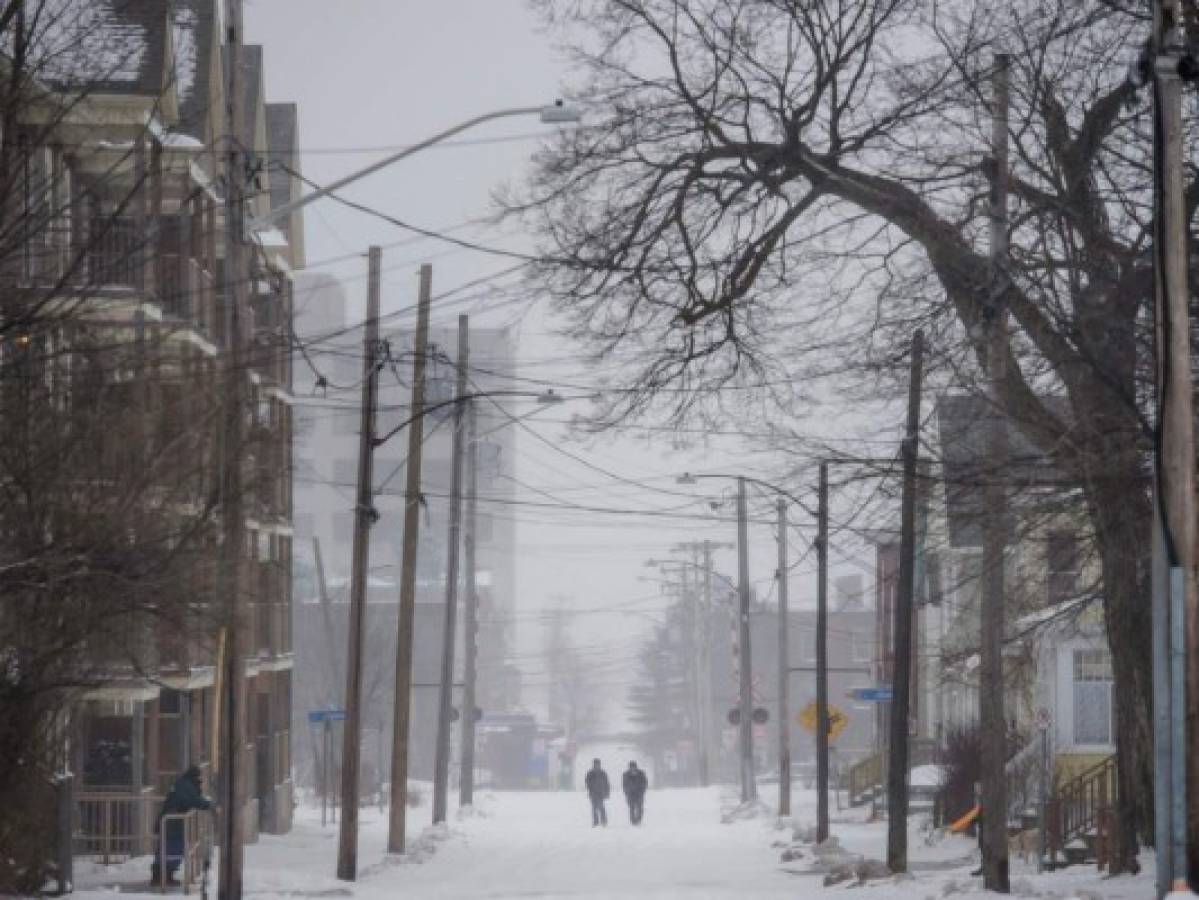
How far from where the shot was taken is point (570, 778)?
13838 centimetres

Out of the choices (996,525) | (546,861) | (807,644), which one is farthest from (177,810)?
(807,644)

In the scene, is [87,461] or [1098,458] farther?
[87,461]

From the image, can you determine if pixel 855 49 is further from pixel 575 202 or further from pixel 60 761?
pixel 60 761

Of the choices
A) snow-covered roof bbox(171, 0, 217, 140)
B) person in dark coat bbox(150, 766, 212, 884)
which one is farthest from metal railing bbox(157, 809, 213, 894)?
snow-covered roof bbox(171, 0, 217, 140)

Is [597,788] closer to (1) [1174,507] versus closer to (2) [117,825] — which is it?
(2) [117,825]

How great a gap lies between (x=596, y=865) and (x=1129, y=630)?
15733 mm

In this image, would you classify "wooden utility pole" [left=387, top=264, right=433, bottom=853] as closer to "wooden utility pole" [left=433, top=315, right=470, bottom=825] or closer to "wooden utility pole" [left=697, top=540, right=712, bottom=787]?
"wooden utility pole" [left=433, top=315, right=470, bottom=825]

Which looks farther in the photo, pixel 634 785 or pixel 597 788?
pixel 634 785

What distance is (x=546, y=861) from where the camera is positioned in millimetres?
44469

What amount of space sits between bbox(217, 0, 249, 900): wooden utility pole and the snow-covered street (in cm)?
258

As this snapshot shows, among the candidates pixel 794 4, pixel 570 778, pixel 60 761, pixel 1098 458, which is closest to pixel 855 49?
pixel 794 4

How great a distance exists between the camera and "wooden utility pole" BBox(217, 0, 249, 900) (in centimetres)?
2842

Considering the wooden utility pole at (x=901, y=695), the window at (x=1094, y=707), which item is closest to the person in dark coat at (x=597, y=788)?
the window at (x=1094, y=707)

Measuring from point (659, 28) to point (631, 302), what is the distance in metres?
2.84
